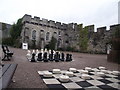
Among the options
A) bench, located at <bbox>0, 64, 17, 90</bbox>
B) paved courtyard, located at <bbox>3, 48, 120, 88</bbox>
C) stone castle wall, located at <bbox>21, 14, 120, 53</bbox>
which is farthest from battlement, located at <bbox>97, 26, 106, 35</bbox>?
bench, located at <bbox>0, 64, 17, 90</bbox>

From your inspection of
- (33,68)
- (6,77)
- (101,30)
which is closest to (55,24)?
(101,30)

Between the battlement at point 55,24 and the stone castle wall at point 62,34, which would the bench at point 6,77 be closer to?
the stone castle wall at point 62,34

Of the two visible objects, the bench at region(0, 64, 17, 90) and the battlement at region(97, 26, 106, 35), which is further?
the battlement at region(97, 26, 106, 35)

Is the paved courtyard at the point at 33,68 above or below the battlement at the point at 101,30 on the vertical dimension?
below

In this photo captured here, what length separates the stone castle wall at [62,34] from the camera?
2256 centimetres

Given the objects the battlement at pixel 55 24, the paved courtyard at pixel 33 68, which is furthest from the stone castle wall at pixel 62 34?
the paved courtyard at pixel 33 68

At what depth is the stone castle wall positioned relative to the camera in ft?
74.0

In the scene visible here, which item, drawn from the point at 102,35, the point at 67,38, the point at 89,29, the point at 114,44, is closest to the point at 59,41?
the point at 67,38

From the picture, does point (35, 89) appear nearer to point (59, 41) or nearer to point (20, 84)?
point (20, 84)

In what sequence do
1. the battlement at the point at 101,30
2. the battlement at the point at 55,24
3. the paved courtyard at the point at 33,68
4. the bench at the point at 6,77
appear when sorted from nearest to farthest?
the bench at the point at 6,77 < the paved courtyard at the point at 33,68 < the battlement at the point at 101,30 < the battlement at the point at 55,24

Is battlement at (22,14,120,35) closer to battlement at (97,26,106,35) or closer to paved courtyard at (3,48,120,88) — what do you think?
battlement at (97,26,106,35)

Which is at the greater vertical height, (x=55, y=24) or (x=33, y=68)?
Answer: (x=55, y=24)

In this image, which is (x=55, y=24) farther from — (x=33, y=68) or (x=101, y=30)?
(x=33, y=68)

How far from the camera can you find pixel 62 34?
2892cm
